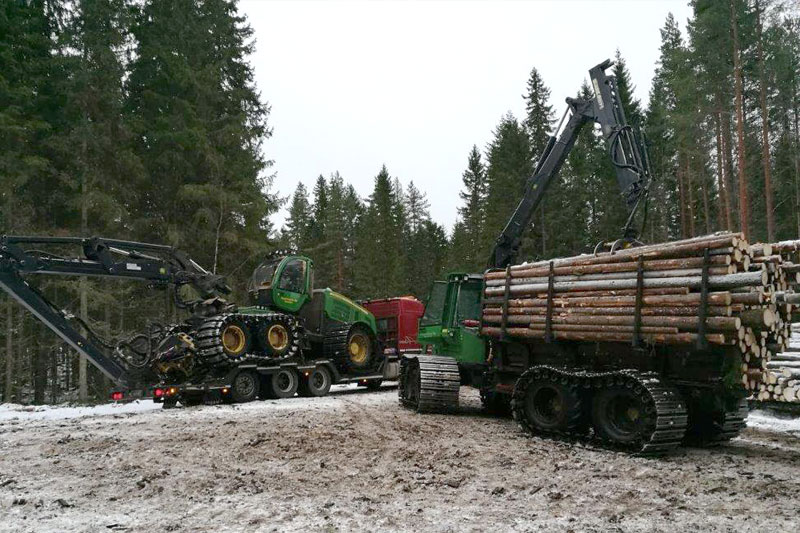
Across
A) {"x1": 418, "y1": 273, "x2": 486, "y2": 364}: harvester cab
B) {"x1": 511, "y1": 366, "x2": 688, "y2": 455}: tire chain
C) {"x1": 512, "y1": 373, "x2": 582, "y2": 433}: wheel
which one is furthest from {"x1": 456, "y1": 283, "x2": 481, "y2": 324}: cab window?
{"x1": 511, "y1": 366, "x2": 688, "y2": 455}: tire chain

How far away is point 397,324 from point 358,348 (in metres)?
1.73

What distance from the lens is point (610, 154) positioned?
37.9 ft

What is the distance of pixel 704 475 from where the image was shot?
6.27 meters

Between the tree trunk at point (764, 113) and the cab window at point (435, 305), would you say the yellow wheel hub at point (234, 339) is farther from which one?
the tree trunk at point (764, 113)

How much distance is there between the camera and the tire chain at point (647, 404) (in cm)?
708

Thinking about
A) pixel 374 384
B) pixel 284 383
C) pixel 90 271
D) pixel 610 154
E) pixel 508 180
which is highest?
pixel 508 180

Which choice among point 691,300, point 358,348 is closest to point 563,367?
point 691,300

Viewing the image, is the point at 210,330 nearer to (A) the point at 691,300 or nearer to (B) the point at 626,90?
(A) the point at 691,300

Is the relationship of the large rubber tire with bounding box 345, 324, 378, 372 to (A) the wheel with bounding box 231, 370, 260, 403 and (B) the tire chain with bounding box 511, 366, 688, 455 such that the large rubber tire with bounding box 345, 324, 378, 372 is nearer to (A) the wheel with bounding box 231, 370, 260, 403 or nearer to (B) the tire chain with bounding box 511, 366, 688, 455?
(A) the wheel with bounding box 231, 370, 260, 403

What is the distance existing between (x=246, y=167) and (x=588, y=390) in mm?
17427

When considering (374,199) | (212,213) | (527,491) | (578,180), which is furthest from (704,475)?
(374,199)

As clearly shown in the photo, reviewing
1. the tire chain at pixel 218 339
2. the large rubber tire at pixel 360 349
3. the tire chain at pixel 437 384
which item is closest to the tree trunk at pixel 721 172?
the large rubber tire at pixel 360 349

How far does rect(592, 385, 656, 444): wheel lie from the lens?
7379 mm

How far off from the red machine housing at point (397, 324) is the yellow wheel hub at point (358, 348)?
89 centimetres
